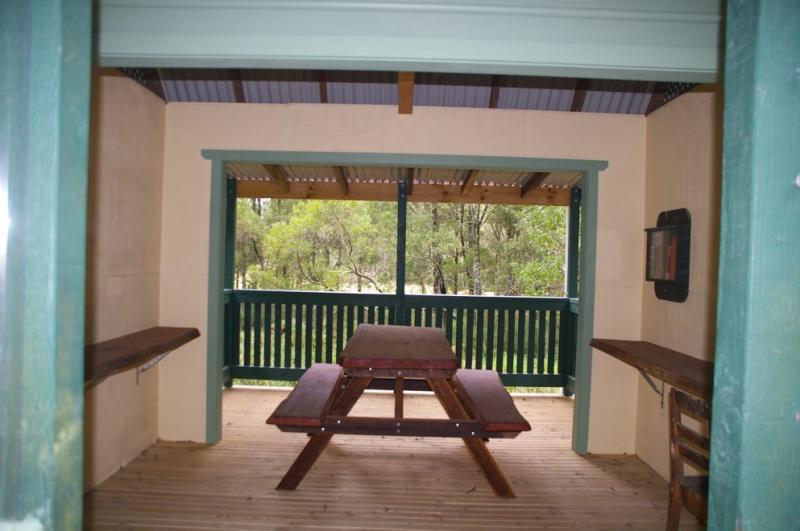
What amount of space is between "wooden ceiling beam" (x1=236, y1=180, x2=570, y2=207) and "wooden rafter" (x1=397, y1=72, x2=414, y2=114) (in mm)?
1787

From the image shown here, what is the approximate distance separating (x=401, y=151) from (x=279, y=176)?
2094 mm

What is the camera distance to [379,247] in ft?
43.8

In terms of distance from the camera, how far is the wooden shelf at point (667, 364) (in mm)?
2198

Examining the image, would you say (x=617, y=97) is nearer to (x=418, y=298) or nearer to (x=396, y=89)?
(x=396, y=89)

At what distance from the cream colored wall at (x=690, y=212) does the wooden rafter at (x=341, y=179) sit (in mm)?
3080

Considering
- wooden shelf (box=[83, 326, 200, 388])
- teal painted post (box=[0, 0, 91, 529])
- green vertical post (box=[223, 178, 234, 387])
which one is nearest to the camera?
teal painted post (box=[0, 0, 91, 529])

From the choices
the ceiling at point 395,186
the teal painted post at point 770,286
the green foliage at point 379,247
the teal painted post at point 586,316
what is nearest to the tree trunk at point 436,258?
the green foliage at point 379,247

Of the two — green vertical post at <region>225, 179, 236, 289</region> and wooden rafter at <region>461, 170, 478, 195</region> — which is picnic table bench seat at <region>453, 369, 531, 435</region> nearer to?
wooden rafter at <region>461, 170, 478, 195</region>

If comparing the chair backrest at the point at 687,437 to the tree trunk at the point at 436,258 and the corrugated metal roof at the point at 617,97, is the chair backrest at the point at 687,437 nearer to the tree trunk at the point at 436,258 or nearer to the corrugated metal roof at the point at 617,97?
the corrugated metal roof at the point at 617,97

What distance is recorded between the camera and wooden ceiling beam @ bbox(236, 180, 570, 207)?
17.2ft

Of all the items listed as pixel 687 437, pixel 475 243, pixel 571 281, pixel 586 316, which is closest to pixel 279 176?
pixel 586 316

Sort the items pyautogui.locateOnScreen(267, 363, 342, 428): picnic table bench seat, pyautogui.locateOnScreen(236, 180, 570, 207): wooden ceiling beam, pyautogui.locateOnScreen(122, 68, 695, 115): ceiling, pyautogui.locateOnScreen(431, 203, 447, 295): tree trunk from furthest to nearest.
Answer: pyautogui.locateOnScreen(431, 203, 447, 295): tree trunk < pyautogui.locateOnScreen(236, 180, 570, 207): wooden ceiling beam < pyautogui.locateOnScreen(122, 68, 695, 115): ceiling < pyautogui.locateOnScreen(267, 363, 342, 428): picnic table bench seat

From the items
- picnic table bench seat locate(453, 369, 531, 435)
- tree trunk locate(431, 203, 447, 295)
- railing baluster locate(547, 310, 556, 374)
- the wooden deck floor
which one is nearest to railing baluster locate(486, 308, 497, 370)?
railing baluster locate(547, 310, 556, 374)

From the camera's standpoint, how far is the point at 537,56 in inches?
59.4
